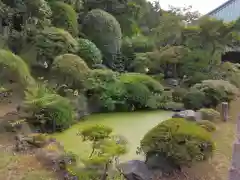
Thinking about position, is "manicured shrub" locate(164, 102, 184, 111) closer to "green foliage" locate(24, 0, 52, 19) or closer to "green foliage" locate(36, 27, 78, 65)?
"green foliage" locate(36, 27, 78, 65)

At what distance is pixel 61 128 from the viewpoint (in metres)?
7.65

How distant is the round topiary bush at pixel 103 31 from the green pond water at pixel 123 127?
164 inches

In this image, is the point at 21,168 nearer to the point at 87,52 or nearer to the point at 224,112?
the point at 224,112

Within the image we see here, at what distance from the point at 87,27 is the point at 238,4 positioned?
956 cm

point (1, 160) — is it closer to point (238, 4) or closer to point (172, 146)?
point (172, 146)

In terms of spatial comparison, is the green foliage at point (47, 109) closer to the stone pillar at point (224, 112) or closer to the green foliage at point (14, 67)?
the green foliage at point (14, 67)

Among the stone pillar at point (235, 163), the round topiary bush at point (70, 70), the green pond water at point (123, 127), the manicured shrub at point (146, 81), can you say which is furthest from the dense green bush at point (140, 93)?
the stone pillar at point (235, 163)

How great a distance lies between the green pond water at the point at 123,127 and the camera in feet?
20.8

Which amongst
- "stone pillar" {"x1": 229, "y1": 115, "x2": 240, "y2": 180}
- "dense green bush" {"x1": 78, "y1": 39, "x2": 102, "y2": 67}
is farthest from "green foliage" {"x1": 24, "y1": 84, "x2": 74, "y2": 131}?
"stone pillar" {"x1": 229, "y1": 115, "x2": 240, "y2": 180}

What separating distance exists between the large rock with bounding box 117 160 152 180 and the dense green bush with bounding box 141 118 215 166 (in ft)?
0.89

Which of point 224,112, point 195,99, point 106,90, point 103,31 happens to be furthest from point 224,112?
point 103,31

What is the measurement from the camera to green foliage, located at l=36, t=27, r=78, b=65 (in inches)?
394

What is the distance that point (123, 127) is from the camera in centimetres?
816

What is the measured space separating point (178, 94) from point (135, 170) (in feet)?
22.2
